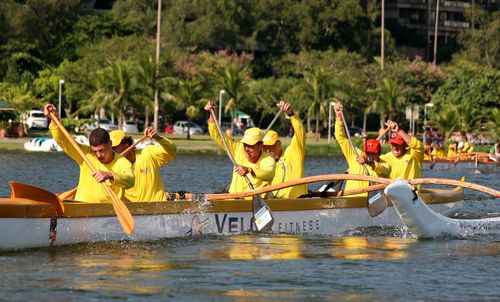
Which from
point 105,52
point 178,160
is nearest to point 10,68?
point 105,52

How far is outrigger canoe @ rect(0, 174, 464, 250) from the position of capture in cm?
1545

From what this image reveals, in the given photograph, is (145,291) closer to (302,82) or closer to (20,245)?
(20,245)

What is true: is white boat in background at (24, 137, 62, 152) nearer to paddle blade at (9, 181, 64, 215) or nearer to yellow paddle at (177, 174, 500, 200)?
yellow paddle at (177, 174, 500, 200)

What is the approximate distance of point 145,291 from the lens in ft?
44.7

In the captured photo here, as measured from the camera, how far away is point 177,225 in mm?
17297

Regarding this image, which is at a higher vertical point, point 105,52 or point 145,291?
point 105,52

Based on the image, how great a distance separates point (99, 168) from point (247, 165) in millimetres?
3168

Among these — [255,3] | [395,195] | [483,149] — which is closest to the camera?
[395,195]

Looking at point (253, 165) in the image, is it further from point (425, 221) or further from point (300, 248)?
point (425, 221)

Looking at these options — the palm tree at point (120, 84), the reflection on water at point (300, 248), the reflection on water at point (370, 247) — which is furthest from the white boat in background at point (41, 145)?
the reflection on water at point (300, 248)

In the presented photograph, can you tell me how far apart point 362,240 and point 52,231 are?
215 inches

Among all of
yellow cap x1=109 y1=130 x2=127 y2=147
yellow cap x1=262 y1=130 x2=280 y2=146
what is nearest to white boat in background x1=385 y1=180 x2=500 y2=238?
yellow cap x1=262 y1=130 x2=280 y2=146

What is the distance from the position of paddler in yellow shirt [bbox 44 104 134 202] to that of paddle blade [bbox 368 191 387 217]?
518 centimetres

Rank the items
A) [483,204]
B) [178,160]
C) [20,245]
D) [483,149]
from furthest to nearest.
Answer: [483,149] → [178,160] → [483,204] → [20,245]
